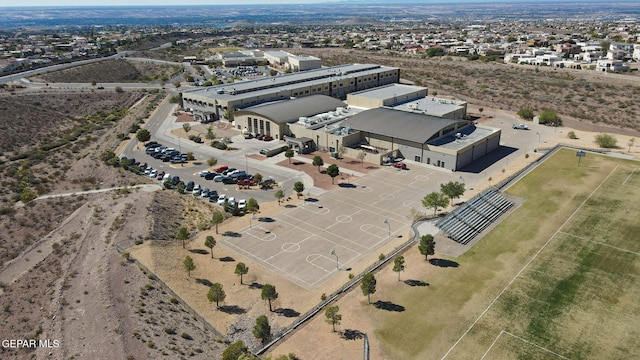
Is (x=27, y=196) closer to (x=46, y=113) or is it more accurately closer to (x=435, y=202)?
(x=435, y=202)

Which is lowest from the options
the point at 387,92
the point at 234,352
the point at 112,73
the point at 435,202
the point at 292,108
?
the point at 234,352

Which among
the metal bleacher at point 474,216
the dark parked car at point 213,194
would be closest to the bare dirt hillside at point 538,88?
the metal bleacher at point 474,216

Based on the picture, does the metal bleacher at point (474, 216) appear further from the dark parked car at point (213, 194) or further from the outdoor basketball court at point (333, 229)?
the dark parked car at point (213, 194)

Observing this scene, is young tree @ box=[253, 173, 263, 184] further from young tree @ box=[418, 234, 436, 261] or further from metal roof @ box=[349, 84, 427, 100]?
metal roof @ box=[349, 84, 427, 100]

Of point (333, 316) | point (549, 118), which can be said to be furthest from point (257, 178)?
point (549, 118)

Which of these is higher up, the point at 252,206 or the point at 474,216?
the point at 252,206
